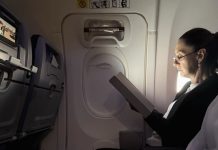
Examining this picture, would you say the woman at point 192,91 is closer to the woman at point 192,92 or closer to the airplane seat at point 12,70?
the woman at point 192,92

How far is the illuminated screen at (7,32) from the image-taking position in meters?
1.69

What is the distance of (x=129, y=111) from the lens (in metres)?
3.13

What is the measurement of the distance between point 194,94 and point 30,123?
117 centimetres

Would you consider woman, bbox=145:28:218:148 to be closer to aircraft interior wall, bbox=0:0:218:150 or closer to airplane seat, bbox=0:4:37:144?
aircraft interior wall, bbox=0:0:218:150

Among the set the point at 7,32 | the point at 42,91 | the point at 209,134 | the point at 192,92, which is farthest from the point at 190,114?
the point at 7,32

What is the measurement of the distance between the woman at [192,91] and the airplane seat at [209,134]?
52 centimetres

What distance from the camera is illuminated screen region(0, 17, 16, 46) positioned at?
169 centimetres

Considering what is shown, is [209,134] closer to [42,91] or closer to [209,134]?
[209,134]

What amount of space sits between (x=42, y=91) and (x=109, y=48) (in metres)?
0.99

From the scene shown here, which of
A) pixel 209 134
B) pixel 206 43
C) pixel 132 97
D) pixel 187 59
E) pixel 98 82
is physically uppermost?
pixel 206 43

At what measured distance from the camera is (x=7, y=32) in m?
1.77

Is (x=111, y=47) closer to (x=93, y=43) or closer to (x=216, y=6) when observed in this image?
(x=93, y=43)

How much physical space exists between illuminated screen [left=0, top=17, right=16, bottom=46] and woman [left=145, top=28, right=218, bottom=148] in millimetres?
1112

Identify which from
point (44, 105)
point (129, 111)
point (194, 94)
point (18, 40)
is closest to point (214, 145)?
point (194, 94)
